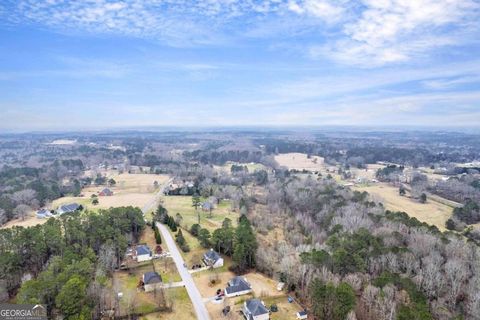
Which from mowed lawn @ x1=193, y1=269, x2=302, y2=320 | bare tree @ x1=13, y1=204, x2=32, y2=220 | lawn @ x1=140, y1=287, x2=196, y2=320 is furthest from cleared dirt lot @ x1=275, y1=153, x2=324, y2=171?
lawn @ x1=140, y1=287, x2=196, y2=320

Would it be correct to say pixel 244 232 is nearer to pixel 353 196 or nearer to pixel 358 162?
pixel 353 196

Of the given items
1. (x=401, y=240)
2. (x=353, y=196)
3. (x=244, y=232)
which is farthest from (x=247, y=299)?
(x=353, y=196)

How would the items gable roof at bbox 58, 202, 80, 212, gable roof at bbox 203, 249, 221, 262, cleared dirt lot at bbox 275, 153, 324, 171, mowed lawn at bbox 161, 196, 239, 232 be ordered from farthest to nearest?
cleared dirt lot at bbox 275, 153, 324, 171
gable roof at bbox 58, 202, 80, 212
mowed lawn at bbox 161, 196, 239, 232
gable roof at bbox 203, 249, 221, 262

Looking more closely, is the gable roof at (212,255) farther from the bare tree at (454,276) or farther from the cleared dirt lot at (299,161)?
the cleared dirt lot at (299,161)

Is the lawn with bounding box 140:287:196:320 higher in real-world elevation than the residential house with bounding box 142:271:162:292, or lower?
lower

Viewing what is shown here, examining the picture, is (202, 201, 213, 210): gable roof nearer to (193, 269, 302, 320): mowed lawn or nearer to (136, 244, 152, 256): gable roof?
(136, 244, 152, 256): gable roof

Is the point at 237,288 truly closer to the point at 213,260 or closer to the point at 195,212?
the point at 213,260
